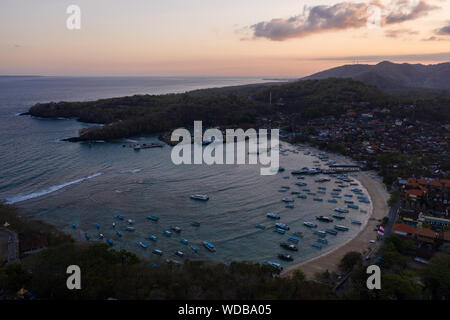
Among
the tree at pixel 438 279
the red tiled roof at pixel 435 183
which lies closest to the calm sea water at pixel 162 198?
the tree at pixel 438 279

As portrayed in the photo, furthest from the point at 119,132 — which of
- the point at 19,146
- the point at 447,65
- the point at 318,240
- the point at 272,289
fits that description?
the point at 447,65

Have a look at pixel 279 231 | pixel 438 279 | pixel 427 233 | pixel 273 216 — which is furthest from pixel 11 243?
pixel 427 233

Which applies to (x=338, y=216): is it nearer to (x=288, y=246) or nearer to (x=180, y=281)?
(x=288, y=246)

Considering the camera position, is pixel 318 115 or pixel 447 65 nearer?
pixel 318 115

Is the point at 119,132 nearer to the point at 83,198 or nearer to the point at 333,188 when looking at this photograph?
the point at 83,198

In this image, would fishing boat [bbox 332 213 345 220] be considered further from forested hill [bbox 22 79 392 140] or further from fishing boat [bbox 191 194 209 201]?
forested hill [bbox 22 79 392 140]

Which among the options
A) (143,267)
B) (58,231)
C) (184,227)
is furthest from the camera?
(184,227)

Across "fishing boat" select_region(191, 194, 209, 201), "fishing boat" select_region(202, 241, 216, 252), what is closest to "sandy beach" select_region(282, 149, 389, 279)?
"fishing boat" select_region(202, 241, 216, 252)
